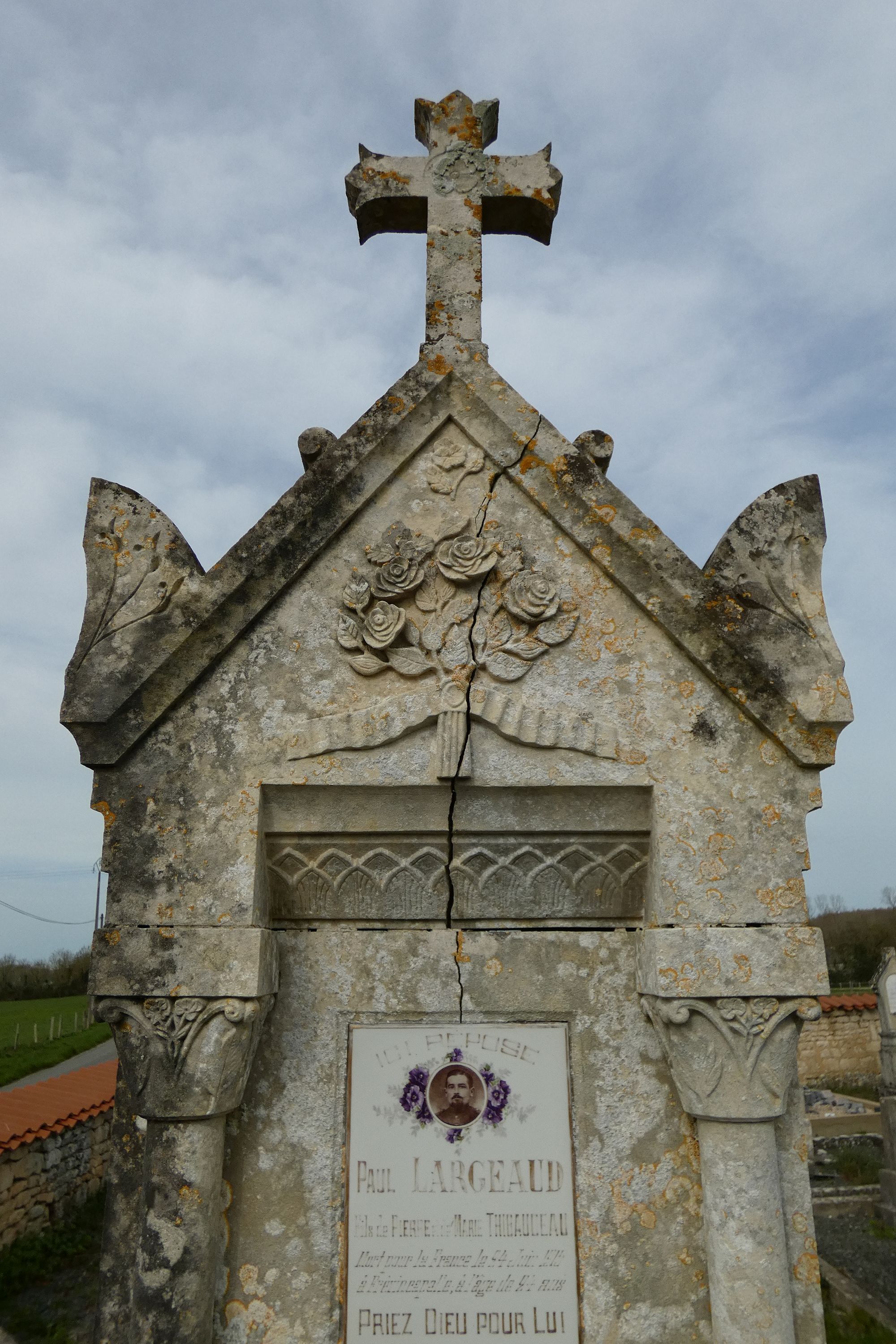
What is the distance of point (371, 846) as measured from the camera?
11.4 ft

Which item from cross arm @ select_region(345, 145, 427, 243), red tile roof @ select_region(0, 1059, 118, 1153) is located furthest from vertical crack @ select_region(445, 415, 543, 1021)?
red tile roof @ select_region(0, 1059, 118, 1153)

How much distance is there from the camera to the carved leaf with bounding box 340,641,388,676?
3424 millimetres

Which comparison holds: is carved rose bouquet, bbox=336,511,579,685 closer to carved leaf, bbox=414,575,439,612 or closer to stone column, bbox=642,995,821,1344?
carved leaf, bbox=414,575,439,612

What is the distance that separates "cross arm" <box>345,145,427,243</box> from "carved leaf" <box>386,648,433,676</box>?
6.81 feet

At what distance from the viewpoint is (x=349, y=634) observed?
346cm

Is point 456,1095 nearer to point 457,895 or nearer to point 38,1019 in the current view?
point 457,895

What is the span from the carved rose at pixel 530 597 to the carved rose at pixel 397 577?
36 cm

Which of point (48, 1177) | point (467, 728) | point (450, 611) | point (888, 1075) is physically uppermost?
point (450, 611)

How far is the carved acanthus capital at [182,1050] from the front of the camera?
3.04 metres

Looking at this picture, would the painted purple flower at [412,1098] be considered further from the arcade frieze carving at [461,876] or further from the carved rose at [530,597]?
the carved rose at [530,597]

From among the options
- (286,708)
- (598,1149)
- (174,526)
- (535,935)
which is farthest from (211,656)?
(598,1149)

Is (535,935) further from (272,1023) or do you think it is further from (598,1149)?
(272,1023)

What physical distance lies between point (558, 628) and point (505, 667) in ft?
A: 0.85

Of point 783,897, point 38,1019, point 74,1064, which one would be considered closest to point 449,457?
point 783,897
